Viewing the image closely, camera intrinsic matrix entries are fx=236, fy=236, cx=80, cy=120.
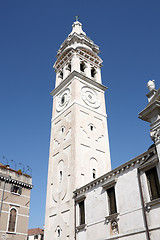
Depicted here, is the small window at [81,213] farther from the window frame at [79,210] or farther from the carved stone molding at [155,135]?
the carved stone molding at [155,135]

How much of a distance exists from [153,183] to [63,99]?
721 inches

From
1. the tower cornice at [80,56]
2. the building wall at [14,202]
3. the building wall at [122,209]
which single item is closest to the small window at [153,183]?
the building wall at [122,209]

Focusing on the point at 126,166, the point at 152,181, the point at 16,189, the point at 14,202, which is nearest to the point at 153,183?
the point at 152,181

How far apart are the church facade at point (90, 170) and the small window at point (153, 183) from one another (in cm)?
5

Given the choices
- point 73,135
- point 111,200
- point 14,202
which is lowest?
point 111,200

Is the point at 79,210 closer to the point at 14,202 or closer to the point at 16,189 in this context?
the point at 14,202

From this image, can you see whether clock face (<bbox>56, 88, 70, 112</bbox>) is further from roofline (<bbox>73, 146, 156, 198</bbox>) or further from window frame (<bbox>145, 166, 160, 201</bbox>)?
window frame (<bbox>145, 166, 160, 201</bbox>)

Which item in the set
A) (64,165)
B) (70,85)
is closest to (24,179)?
(64,165)

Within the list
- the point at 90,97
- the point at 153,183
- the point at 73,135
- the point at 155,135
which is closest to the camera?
the point at 153,183

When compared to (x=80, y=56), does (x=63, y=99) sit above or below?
below

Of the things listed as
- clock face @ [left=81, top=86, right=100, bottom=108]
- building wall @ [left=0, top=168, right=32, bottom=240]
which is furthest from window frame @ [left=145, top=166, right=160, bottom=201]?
building wall @ [left=0, top=168, right=32, bottom=240]

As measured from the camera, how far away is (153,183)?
1334 centimetres

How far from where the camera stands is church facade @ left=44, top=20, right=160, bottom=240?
540 inches

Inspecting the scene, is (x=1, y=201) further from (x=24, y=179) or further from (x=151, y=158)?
(x=151, y=158)
